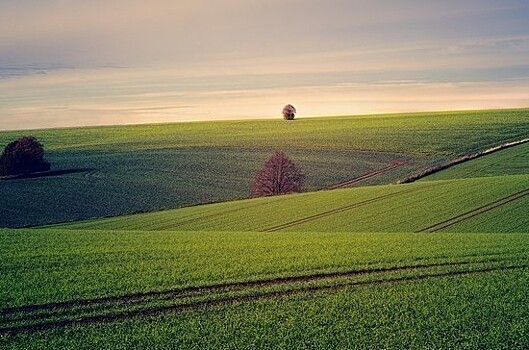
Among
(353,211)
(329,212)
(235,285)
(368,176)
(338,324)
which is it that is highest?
(235,285)

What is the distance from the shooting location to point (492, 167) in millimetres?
50344

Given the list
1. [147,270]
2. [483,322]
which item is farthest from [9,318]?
[483,322]

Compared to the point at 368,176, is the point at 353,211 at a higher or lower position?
→ lower

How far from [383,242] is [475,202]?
46.1 feet

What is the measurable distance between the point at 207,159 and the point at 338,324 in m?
55.1

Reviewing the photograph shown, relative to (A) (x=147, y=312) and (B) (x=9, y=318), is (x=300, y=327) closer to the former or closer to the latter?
(A) (x=147, y=312)

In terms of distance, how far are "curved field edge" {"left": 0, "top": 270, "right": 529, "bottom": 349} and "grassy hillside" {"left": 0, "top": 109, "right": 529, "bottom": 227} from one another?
97.7 feet

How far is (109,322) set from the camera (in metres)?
12.8

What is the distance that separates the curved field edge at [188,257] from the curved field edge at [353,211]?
22.3ft

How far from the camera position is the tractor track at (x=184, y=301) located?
12.8m

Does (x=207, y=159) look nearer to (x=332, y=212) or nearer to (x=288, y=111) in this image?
(x=332, y=212)

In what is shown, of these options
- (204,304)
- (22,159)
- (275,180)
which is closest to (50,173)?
(22,159)

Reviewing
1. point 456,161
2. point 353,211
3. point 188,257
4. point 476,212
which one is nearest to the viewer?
point 188,257

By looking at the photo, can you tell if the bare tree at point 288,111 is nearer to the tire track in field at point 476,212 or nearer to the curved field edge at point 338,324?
the tire track in field at point 476,212
